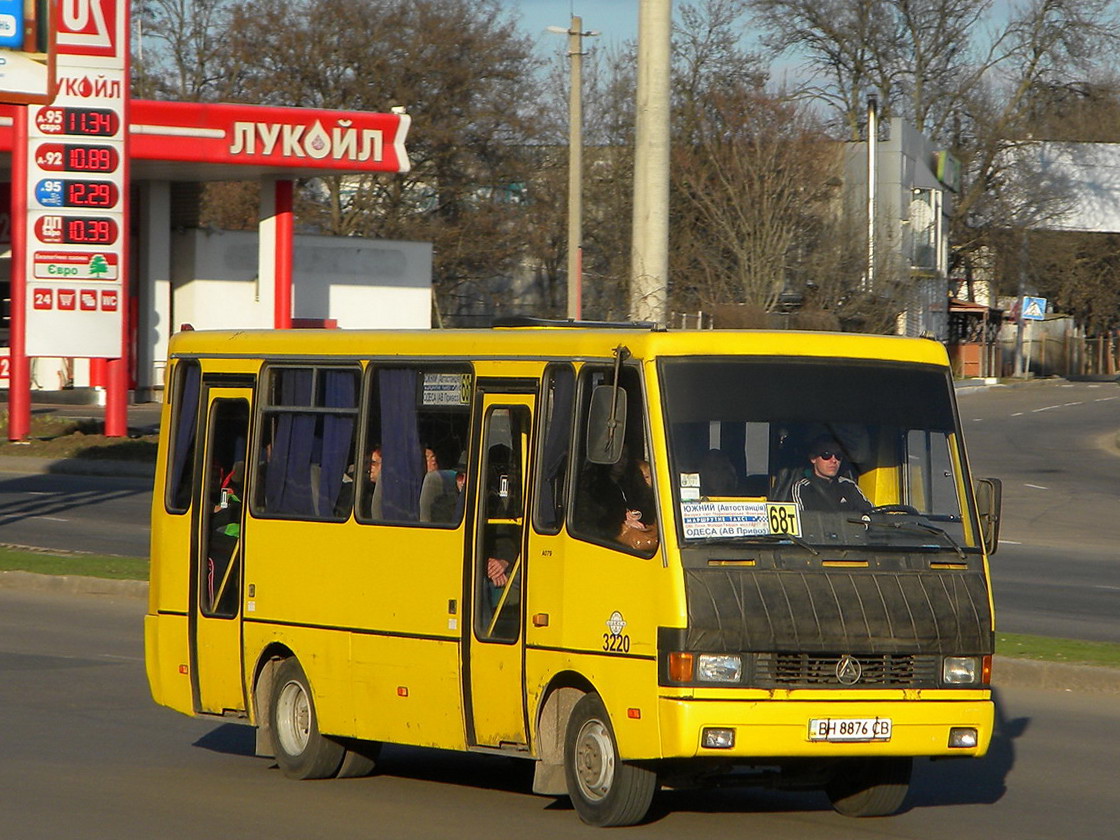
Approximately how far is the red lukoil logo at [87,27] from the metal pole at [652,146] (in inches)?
757

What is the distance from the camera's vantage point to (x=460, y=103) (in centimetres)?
6475

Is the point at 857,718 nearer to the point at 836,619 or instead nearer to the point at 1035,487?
the point at 836,619

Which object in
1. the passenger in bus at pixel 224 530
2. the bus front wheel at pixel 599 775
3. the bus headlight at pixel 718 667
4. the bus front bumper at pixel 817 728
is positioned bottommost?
the bus front wheel at pixel 599 775

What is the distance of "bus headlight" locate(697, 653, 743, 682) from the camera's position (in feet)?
24.9

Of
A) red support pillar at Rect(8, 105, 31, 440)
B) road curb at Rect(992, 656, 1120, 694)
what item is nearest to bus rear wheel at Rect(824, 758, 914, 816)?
road curb at Rect(992, 656, 1120, 694)

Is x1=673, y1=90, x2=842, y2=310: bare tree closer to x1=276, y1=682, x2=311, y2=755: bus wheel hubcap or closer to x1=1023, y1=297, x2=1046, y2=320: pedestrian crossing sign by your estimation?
x1=1023, y1=297, x2=1046, y2=320: pedestrian crossing sign

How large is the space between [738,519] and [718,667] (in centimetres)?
65

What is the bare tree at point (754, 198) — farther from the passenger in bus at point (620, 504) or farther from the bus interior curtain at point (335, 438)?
the passenger in bus at point (620, 504)

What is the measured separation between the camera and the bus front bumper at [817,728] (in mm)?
7535

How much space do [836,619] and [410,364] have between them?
2.65 meters

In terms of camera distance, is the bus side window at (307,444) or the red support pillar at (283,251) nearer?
the bus side window at (307,444)

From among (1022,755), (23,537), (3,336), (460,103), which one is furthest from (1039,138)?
(1022,755)

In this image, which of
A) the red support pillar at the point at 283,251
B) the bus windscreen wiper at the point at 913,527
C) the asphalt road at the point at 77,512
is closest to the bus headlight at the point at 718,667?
the bus windscreen wiper at the point at 913,527

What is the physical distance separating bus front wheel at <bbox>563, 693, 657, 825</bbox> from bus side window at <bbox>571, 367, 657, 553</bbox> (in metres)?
0.70
